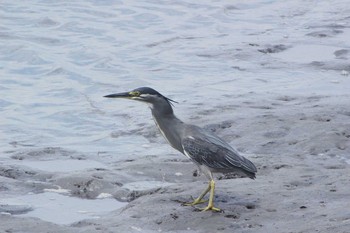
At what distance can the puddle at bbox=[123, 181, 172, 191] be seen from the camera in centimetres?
912

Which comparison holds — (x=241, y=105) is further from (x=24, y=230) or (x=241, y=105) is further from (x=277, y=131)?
(x=24, y=230)

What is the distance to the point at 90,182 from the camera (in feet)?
29.9

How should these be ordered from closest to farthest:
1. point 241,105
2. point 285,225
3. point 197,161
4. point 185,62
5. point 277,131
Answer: point 285,225
point 197,161
point 277,131
point 241,105
point 185,62

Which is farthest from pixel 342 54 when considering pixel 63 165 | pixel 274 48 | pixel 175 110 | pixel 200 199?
pixel 200 199

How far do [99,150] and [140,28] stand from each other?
25.5 ft

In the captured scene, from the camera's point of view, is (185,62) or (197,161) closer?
(197,161)

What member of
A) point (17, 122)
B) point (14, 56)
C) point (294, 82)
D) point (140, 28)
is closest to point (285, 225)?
point (17, 122)

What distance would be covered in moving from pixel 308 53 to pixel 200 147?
8.04m

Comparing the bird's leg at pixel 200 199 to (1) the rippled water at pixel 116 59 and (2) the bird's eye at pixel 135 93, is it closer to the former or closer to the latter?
(2) the bird's eye at pixel 135 93

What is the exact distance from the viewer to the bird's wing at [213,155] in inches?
319

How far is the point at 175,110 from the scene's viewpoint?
1244 cm

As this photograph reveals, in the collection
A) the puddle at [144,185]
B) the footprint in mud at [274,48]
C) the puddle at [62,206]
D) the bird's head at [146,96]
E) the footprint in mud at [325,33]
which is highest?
the bird's head at [146,96]

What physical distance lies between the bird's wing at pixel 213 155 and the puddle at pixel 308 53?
738cm

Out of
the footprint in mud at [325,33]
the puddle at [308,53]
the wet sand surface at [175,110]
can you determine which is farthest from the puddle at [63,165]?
the footprint in mud at [325,33]
